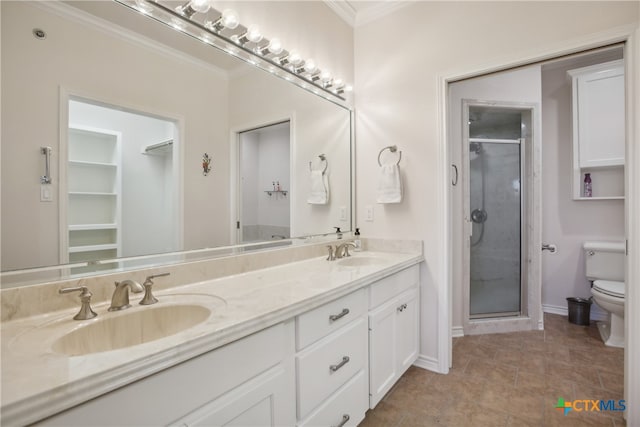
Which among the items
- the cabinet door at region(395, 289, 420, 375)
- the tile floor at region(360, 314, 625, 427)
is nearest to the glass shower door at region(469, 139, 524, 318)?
the tile floor at region(360, 314, 625, 427)

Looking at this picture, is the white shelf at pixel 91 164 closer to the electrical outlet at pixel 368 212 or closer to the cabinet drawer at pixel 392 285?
the cabinet drawer at pixel 392 285

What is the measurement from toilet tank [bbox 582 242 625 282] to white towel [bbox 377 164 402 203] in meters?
2.09

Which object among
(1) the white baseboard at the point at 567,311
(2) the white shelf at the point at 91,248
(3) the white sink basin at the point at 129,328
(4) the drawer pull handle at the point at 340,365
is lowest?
(1) the white baseboard at the point at 567,311

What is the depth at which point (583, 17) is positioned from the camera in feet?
5.23

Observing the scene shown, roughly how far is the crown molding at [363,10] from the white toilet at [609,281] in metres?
2.69

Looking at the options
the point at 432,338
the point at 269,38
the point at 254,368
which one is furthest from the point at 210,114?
the point at 432,338

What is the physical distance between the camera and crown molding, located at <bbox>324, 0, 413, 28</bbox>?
221 centimetres

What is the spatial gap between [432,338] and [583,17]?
2080 mm

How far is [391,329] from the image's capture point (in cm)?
173

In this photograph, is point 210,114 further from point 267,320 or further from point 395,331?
point 395,331

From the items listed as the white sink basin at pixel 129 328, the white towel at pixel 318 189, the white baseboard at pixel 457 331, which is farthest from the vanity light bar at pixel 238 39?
the white baseboard at pixel 457 331

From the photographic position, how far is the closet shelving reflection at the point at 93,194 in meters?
1.03

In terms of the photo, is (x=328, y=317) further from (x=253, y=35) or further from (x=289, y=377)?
(x=253, y=35)

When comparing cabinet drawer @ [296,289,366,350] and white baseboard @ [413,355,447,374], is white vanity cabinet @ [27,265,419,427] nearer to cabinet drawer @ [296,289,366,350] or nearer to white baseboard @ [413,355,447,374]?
cabinet drawer @ [296,289,366,350]
